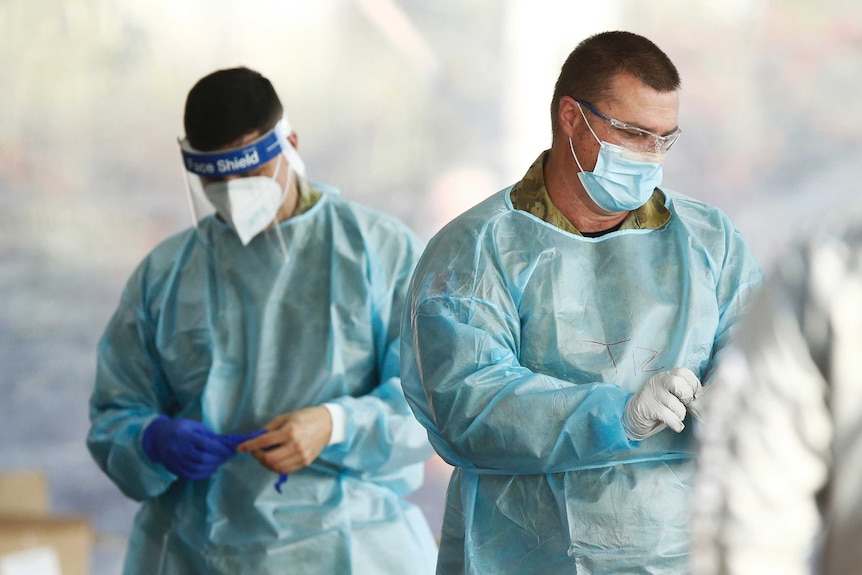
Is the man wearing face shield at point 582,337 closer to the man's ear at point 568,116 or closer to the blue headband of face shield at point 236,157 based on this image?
the man's ear at point 568,116

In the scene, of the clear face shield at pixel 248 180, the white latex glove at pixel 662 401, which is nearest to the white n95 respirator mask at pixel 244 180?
the clear face shield at pixel 248 180

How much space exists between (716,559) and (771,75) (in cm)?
266

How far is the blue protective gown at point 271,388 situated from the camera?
2070mm

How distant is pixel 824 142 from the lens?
3.14 metres

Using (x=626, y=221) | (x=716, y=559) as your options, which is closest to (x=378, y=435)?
(x=626, y=221)

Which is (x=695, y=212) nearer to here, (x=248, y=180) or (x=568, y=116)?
(x=568, y=116)

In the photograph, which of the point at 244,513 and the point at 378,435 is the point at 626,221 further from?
the point at 244,513

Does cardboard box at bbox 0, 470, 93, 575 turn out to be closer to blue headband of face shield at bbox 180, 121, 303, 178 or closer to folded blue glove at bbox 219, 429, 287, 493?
folded blue glove at bbox 219, 429, 287, 493

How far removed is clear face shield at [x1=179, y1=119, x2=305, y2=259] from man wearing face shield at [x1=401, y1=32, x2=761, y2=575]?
0.53 m

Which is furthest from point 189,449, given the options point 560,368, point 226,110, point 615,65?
point 615,65

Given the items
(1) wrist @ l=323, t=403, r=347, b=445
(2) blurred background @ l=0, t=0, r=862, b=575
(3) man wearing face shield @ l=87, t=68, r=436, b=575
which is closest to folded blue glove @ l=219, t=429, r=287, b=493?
(3) man wearing face shield @ l=87, t=68, r=436, b=575

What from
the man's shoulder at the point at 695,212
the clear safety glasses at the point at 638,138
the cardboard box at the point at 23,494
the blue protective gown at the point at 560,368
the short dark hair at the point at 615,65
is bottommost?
the cardboard box at the point at 23,494

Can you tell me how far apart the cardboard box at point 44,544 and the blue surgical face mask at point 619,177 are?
1.11 m

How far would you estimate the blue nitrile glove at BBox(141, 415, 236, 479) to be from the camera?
2.05m
